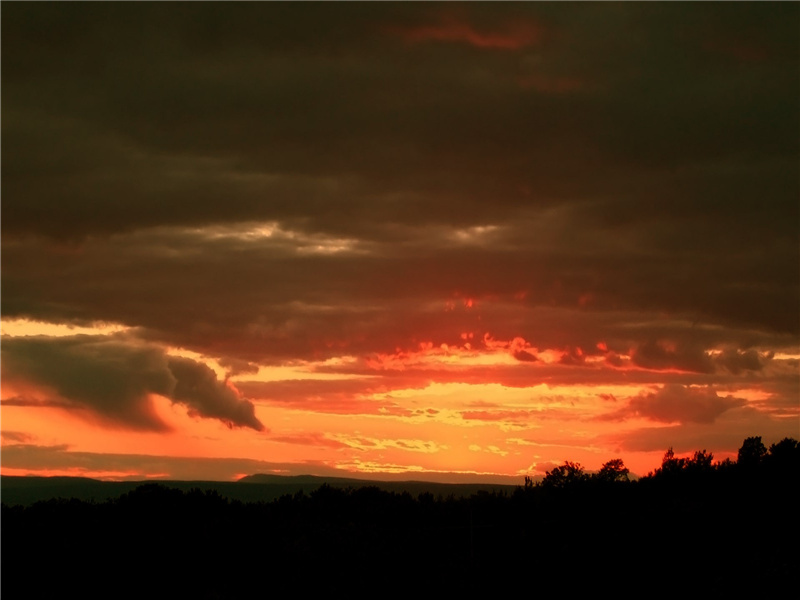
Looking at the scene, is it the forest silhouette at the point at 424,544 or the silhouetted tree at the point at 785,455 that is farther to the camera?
the silhouetted tree at the point at 785,455

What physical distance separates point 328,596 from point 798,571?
60.4 feet

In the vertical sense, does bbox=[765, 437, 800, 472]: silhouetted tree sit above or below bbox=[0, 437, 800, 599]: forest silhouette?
above

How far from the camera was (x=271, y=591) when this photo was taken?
146 feet

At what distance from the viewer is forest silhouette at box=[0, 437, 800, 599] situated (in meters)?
44.3

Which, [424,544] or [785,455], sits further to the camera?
[785,455]

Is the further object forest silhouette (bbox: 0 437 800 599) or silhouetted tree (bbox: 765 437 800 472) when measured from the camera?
silhouetted tree (bbox: 765 437 800 472)

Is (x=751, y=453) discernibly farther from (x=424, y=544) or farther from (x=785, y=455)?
(x=424, y=544)

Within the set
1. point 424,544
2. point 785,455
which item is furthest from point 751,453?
point 424,544

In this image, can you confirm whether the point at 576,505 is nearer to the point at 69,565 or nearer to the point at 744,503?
the point at 744,503

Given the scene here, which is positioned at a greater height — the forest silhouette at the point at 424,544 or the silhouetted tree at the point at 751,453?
the silhouetted tree at the point at 751,453

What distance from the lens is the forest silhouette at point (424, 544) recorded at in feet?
145

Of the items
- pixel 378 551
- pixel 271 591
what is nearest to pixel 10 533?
pixel 271 591

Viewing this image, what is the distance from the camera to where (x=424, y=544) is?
49.9 meters

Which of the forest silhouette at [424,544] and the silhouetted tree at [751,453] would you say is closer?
the forest silhouette at [424,544]
